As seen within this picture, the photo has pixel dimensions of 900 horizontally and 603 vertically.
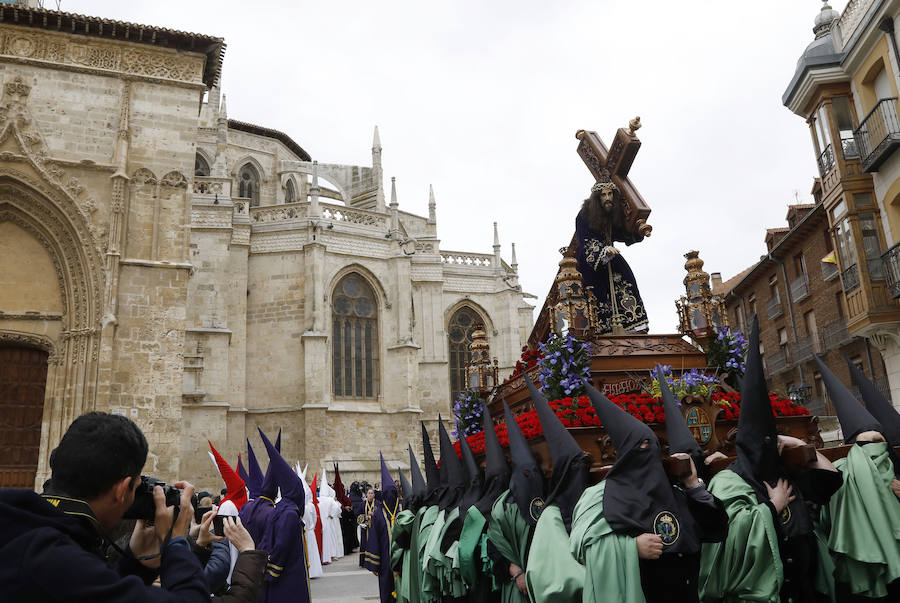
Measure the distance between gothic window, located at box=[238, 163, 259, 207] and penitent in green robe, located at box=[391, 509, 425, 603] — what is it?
1047 inches

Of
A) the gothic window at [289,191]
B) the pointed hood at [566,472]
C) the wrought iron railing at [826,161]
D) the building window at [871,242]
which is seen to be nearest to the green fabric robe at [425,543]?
the pointed hood at [566,472]

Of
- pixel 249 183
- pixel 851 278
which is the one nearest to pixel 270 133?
pixel 249 183

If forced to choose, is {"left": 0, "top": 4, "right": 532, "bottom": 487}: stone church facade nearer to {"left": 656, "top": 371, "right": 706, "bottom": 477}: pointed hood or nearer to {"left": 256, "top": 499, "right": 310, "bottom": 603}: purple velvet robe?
{"left": 256, "top": 499, "right": 310, "bottom": 603}: purple velvet robe

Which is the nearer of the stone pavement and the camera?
the camera

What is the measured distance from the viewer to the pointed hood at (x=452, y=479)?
593 centimetres

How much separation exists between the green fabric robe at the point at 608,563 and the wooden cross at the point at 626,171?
15.8 ft

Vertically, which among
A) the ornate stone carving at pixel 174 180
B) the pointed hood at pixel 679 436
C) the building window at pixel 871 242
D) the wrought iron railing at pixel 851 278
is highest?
the ornate stone carving at pixel 174 180

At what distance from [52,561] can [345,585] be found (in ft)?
30.6

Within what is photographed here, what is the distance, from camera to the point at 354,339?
24.7 meters

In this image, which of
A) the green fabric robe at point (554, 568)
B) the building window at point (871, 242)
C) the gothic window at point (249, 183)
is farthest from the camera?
the gothic window at point (249, 183)

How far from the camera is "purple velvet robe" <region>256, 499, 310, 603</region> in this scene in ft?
15.3

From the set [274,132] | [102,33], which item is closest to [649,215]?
[102,33]

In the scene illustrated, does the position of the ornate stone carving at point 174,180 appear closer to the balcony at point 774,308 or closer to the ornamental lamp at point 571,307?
the ornamental lamp at point 571,307

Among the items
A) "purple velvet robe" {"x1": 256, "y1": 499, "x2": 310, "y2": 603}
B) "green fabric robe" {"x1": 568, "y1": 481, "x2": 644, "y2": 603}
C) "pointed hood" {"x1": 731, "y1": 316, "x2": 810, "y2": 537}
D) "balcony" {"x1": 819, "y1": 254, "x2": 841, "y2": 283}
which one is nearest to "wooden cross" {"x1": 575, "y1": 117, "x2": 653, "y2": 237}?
"pointed hood" {"x1": 731, "y1": 316, "x2": 810, "y2": 537}
